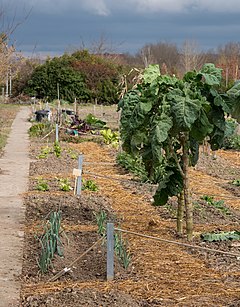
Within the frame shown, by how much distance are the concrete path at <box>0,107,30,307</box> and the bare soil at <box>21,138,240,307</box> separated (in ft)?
0.35

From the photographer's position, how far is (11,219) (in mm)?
8891

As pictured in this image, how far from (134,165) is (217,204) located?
383cm

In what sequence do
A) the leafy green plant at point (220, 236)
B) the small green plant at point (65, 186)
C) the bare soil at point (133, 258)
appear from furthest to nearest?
the small green plant at point (65, 186) < the leafy green plant at point (220, 236) < the bare soil at point (133, 258)

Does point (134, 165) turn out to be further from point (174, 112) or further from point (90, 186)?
point (174, 112)

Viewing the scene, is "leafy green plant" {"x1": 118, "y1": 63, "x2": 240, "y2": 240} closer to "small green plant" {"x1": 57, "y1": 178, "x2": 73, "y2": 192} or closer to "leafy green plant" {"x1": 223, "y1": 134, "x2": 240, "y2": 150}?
"small green plant" {"x1": 57, "y1": 178, "x2": 73, "y2": 192}

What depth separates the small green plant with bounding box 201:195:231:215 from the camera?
947 cm

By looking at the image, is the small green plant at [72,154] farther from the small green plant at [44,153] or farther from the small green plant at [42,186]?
the small green plant at [42,186]

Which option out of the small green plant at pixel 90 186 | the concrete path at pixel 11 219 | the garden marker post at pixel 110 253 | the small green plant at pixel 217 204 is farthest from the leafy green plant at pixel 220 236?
the small green plant at pixel 90 186

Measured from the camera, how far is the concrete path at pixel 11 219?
19.8 feet

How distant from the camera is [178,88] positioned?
22.9ft

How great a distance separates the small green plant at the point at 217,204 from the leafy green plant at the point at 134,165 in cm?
205

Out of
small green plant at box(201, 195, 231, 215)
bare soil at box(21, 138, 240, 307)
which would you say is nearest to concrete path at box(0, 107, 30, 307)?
bare soil at box(21, 138, 240, 307)

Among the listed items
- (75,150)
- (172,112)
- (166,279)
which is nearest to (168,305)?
(166,279)

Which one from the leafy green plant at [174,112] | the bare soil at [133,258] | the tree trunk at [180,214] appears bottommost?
the bare soil at [133,258]
